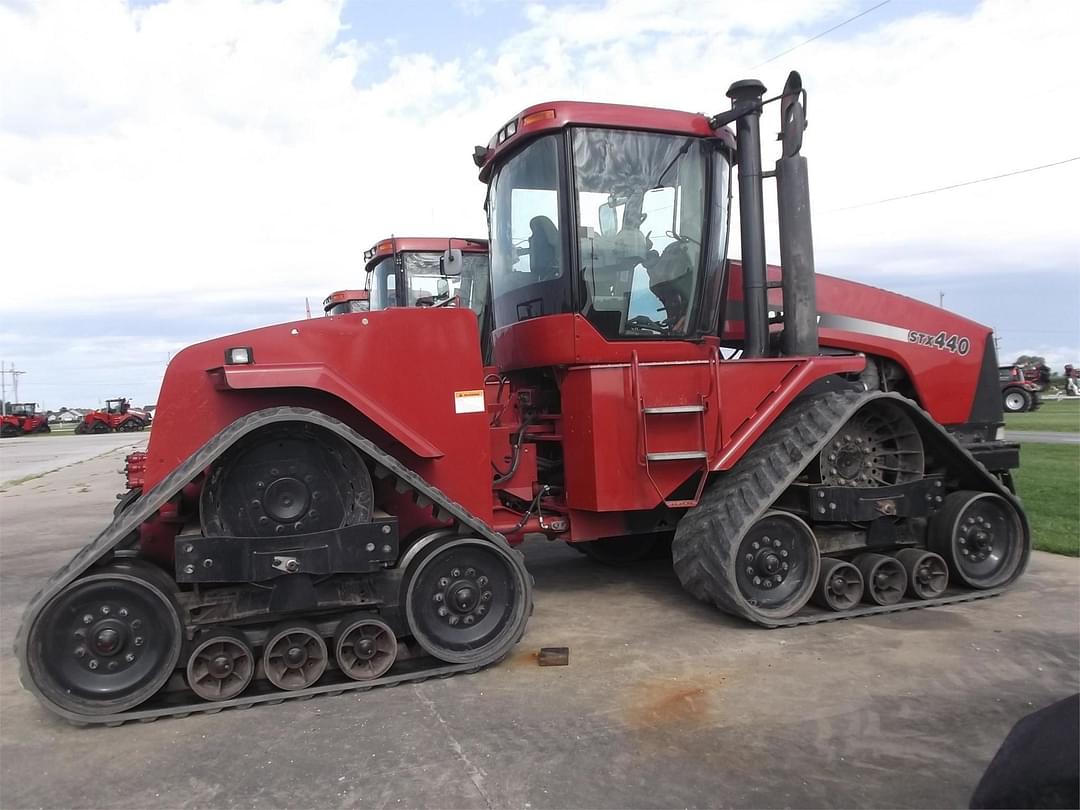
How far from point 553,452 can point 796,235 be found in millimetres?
2157

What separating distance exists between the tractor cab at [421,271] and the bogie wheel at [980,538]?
447 centimetres

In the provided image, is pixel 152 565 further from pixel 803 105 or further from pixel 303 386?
pixel 803 105

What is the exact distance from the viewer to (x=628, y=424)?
15.9ft

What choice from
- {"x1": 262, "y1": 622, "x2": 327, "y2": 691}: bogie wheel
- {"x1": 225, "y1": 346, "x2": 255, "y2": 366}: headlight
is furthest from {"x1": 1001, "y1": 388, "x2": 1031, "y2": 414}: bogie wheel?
{"x1": 225, "y1": 346, "x2": 255, "y2": 366}: headlight

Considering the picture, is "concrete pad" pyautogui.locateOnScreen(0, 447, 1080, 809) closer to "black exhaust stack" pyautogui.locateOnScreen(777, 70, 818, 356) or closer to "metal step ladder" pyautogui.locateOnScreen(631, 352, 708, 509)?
"metal step ladder" pyautogui.locateOnScreen(631, 352, 708, 509)

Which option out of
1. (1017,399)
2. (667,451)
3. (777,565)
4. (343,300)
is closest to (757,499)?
(777,565)

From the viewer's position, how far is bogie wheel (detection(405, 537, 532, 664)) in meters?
4.08

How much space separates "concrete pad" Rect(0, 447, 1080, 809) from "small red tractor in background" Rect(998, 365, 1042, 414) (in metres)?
27.2

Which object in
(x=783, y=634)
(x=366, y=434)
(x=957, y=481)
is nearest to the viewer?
(x=366, y=434)

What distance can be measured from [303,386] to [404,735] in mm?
1687

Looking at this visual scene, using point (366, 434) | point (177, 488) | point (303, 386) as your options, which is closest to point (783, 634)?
point (366, 434)

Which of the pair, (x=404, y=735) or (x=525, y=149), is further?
(x=525, y=149)

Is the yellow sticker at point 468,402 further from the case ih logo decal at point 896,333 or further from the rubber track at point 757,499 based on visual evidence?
the case ih logo decal at point 896,333

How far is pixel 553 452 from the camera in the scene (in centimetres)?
538
